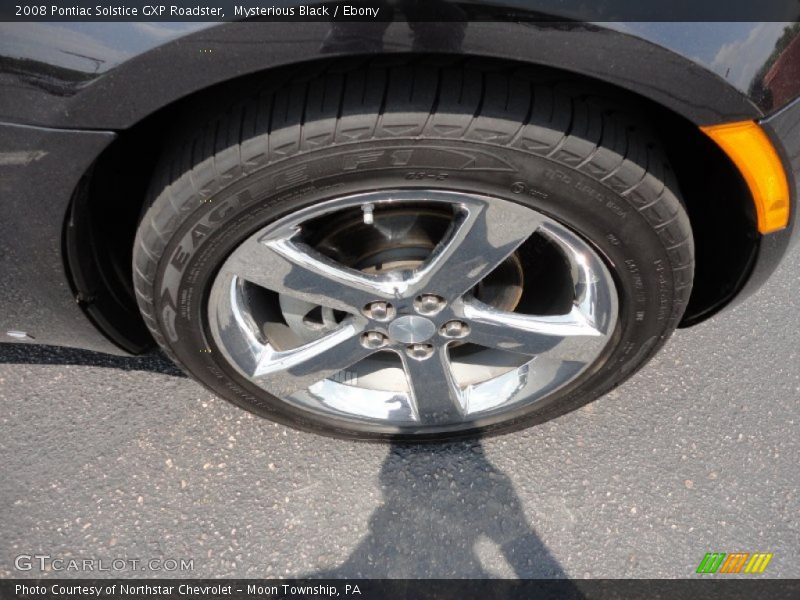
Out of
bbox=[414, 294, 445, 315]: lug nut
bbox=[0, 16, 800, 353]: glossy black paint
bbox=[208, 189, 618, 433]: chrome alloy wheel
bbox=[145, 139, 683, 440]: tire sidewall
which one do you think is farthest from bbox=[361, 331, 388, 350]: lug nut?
bbox=[0, 16, 800, 353]: glossy black paint

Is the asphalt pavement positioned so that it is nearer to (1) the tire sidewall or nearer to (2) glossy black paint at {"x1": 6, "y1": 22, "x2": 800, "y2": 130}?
(1) the tire sidewall

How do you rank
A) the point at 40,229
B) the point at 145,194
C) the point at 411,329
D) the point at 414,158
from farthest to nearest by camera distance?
1. the point at 411,329
2. the point at 145,194
3. the point at 40,229
4. the point at 414,158

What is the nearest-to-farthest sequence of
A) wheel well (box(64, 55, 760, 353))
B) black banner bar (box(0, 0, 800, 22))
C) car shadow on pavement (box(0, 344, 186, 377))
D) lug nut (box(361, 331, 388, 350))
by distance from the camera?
black banner bar (box(0, 0, 800, 22)) < wheel well (box(64, 55, 760, 353)) < lug nut (box(361, 331, 388, 350)) < car shadow on pavement (box(0, 344, 186, 377))

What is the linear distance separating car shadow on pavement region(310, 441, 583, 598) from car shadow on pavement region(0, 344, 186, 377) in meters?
0.73

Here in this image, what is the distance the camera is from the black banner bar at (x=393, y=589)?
64.8 inches

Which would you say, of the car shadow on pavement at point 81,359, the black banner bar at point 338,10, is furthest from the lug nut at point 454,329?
the car shadow on pavement at point 81,359

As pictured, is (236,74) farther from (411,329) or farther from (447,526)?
(447,526)

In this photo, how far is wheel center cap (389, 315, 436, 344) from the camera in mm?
1556

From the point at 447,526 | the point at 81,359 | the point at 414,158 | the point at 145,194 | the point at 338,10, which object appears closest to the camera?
the point at 338,10

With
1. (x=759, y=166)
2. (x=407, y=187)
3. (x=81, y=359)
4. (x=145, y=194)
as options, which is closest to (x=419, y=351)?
(x=407, y=187)

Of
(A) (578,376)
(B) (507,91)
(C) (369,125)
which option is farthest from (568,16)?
(A) (578,376)

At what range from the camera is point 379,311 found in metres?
1.54

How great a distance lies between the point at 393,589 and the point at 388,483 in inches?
10.7

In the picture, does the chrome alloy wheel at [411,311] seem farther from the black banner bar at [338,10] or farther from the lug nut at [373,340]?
the black banner bar at [338,10]
